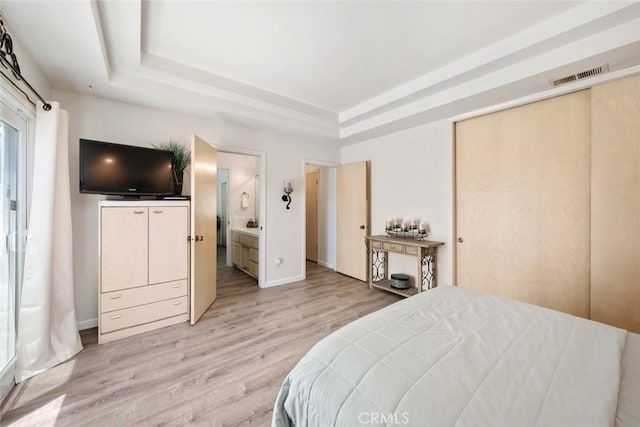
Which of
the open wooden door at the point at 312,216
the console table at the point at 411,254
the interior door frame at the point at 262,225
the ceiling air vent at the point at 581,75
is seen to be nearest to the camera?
the ceiling air vent at the point at 581,75

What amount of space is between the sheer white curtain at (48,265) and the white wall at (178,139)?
530 millimetres

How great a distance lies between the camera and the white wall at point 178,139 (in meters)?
2.53

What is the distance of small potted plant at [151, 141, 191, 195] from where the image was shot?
2807 mm

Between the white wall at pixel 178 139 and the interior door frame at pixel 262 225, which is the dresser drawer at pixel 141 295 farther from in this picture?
the interior door frame at pixel 262 225

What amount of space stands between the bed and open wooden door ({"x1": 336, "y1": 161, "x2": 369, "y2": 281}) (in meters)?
2.86

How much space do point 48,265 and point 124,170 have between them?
1.00 m

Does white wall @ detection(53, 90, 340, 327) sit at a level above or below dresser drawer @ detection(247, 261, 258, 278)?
above

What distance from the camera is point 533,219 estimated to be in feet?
8.04

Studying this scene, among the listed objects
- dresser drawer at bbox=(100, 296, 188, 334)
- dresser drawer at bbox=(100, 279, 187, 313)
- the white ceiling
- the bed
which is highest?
the white ceiling

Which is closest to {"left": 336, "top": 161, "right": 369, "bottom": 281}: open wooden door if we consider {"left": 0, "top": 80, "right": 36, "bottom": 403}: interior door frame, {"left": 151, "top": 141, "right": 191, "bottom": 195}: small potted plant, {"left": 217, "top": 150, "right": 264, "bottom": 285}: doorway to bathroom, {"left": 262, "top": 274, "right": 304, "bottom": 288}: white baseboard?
{"left": 262, "top": 274, "right": 304, "bottom": 288}: white baseboard

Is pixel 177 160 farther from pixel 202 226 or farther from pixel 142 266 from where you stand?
pixel 142 266

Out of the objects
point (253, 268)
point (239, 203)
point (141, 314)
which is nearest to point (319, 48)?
point (141, 314)

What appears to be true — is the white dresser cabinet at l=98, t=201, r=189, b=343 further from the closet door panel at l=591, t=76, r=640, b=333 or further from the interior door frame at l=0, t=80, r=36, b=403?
the closet door panel at l=591, t=76, r=640, b=333

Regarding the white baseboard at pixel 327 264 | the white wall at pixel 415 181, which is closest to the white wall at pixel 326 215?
the white baseboard at pixel 327 264
